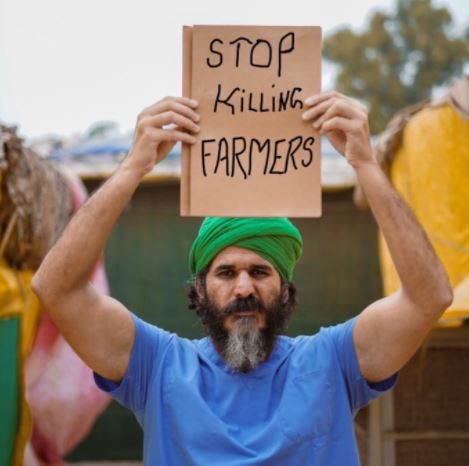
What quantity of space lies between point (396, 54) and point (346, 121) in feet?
78.0

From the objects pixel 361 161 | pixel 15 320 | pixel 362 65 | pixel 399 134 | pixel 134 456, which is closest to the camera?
pixel 361 161

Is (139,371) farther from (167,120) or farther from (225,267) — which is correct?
(167,120)

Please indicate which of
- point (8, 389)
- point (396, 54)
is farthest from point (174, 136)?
point (396, 54)

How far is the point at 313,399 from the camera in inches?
93.3

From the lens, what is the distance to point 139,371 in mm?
2445

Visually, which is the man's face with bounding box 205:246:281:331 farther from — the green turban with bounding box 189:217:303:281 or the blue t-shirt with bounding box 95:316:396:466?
the blue t-shirt with bounding box 95:316:396:466

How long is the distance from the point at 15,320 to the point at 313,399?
7.53 feet

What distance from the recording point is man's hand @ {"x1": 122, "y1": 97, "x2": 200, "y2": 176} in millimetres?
2334

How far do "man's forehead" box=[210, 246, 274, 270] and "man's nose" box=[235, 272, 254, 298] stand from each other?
6 cm

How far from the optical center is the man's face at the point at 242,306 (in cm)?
245

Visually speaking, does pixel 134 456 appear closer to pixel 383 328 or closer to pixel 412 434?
pixel 412 434

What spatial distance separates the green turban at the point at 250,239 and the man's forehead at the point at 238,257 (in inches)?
0.5

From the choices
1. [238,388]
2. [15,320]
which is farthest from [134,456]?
[238,388]

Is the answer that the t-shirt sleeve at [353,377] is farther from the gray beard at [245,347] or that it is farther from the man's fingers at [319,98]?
the man's fingers at [319,98]
